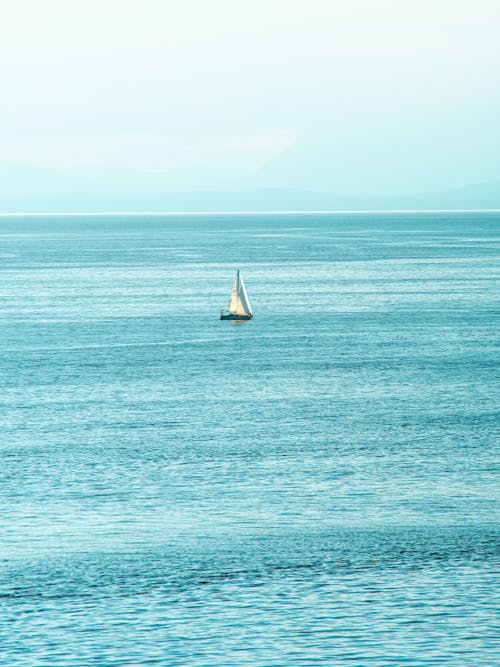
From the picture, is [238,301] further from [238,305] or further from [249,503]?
[249,503]

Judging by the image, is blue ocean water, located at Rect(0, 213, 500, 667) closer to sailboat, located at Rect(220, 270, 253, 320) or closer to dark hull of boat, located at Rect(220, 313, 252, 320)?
sailboat, located at Rect(220, 270, 253, 320)

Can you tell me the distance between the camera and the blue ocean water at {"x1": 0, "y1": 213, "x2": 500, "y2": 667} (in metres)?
40.6

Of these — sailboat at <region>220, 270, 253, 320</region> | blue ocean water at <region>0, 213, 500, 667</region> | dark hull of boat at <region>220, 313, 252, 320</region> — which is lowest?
blue ocean water at <region>0, 213, 500, 667</region>

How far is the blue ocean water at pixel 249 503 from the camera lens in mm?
40625

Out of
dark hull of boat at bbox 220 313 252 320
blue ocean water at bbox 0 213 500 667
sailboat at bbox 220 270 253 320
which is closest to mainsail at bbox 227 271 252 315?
sailboat at bbox 220 270 253 320

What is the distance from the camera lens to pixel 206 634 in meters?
40.6

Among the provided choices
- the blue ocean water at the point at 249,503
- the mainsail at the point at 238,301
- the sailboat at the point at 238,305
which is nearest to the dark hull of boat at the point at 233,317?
the sailboat at the point at 238,305

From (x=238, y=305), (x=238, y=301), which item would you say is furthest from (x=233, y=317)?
(x=238, y=301)

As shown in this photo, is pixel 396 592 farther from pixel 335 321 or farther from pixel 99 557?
pixel 335 321

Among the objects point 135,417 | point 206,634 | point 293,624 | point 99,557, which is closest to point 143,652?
point 206,634

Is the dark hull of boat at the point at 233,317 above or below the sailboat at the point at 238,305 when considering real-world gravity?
below

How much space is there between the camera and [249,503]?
57.4 metres

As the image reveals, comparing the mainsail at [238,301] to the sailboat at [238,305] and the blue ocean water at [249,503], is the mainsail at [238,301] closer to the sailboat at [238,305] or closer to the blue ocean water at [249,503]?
the sailboat at [238,305]

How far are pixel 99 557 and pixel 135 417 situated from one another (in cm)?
3077
